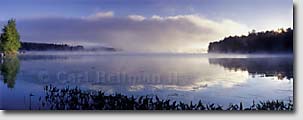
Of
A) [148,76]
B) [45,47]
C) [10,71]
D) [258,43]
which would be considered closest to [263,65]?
[258,43]

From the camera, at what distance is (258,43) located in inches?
82.0

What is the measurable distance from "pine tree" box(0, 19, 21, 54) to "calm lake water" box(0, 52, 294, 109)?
4 centimetres

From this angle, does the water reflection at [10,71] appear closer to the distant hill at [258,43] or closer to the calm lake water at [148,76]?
the calm lake water at [148,76]

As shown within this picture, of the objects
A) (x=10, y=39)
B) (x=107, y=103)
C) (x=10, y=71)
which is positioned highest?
(x=10, y=39)

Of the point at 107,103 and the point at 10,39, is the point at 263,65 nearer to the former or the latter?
the point at 107,103

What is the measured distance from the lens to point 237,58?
82.2 inches

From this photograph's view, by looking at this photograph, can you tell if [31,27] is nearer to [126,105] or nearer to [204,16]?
[126,105]

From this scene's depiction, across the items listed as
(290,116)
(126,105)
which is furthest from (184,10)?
(290,116)

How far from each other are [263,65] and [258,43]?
79 mm

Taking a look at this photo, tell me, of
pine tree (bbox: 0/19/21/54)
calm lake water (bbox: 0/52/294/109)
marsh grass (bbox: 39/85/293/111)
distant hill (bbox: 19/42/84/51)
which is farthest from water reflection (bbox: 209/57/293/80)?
pine tree (bbox: 0/19/21/54)

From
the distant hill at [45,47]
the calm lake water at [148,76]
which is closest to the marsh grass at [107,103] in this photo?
the calm lake water at [148,76]

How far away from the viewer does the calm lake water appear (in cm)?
208

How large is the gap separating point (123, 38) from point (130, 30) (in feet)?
0.13

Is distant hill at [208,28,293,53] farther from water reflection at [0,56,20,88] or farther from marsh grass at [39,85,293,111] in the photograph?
water reflection at [0,56,20,88]
